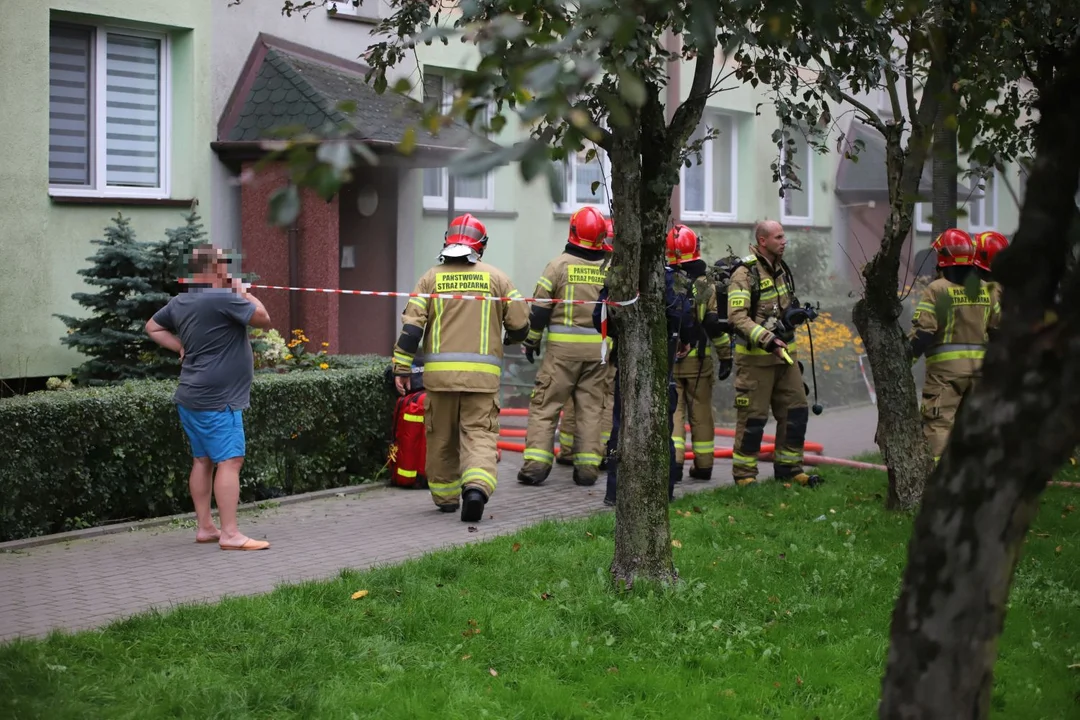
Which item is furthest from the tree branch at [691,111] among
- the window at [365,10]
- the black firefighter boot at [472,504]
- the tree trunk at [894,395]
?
the window at [365,10]

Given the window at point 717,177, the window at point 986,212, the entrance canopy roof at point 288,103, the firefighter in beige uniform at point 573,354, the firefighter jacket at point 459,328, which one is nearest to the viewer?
the firefighter jacket at point 459,328

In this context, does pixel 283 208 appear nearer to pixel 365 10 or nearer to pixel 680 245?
pixel 680 245

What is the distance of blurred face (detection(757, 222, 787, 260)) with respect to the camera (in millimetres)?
9961

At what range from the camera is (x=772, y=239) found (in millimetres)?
9961

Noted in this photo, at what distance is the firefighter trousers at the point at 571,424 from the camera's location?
34.0 ft

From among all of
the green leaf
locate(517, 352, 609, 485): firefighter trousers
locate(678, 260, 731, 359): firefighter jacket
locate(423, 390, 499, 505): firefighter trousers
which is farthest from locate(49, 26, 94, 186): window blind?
the green leaf

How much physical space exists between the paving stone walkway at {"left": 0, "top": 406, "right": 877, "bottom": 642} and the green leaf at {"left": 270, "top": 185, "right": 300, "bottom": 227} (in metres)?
4.31

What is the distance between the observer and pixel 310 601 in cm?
623

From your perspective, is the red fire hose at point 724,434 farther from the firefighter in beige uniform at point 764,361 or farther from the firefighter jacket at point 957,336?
the firefighter jacket at point 957,336

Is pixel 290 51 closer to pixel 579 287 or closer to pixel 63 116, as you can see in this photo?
pixel 63 116

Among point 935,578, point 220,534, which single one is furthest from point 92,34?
point 935,578

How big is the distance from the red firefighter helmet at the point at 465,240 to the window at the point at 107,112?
4.39 metres

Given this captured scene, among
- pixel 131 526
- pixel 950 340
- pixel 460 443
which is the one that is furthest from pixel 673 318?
pixel 131 526

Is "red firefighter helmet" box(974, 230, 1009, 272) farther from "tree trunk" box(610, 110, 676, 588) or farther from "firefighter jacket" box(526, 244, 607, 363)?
"tree trunk" box(610, 110, 676, 588)
